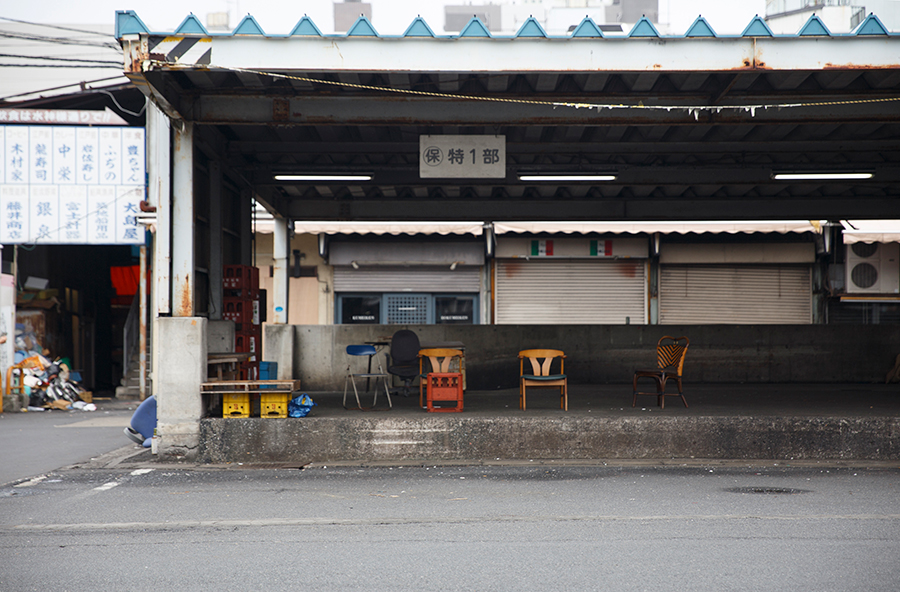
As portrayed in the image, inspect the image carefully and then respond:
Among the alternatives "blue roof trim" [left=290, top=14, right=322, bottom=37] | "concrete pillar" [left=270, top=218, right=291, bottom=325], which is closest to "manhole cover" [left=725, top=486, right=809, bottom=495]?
"blue roof trim" [left=290, top=14, right=322, bottom=37]

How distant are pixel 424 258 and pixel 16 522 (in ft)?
46.1

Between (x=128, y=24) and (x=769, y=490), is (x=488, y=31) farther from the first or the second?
(x=769, y=490)

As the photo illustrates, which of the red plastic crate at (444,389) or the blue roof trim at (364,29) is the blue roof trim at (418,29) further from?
the red plastic crate at (444,389)

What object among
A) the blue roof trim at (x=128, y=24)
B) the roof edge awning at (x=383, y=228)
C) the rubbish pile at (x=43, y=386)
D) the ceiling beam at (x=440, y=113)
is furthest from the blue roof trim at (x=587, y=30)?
the rubbish pile at (x=43, y=386)

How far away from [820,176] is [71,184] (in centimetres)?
1532

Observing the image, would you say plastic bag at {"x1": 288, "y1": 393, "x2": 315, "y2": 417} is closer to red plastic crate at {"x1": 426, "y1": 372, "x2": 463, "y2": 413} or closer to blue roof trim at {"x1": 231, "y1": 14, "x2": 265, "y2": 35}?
red plastic crate at {"x1": 426, "y1": 372, "x2": 463, "y2": 413}

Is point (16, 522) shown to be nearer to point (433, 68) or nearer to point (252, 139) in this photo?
point (433, 68)

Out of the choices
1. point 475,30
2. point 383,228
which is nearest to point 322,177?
point 475,30

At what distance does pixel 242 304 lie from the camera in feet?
36.9

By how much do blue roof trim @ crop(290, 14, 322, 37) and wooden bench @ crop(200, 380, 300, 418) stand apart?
3.93 metres

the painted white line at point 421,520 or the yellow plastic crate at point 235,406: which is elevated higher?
the yellow plastic crate at point 235,406

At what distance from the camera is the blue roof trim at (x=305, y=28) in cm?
770

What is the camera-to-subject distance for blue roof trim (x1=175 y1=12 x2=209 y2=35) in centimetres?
768

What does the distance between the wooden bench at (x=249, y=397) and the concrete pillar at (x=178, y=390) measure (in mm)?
210
